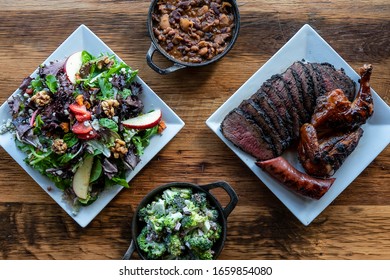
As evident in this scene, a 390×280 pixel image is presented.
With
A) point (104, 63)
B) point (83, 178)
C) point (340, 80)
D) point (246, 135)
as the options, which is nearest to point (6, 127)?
point (83, 178)

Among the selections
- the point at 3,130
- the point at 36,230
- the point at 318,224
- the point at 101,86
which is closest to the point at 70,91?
the point at 101,86

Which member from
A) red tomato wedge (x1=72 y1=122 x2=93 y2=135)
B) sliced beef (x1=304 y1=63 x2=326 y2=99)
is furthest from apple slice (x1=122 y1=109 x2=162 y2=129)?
sliced beef (x1=304 y1=63 x2=326 y2=99)

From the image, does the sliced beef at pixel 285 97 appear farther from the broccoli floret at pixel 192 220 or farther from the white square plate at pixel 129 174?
the broccoli floret at pixel 192 220

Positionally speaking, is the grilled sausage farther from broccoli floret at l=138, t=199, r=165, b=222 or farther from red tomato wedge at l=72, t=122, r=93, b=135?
red tomato wedge at l=72, t=122, r=93, b=135

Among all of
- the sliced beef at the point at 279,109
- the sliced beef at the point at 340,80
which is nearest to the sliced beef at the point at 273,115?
the sliced beef at the point at 279,109

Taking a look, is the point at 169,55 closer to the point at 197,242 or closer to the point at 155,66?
the point at 155,66

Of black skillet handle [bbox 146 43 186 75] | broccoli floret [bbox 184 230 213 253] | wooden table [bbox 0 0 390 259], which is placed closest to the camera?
broccoli floret [bbox 184 230 213 253]
